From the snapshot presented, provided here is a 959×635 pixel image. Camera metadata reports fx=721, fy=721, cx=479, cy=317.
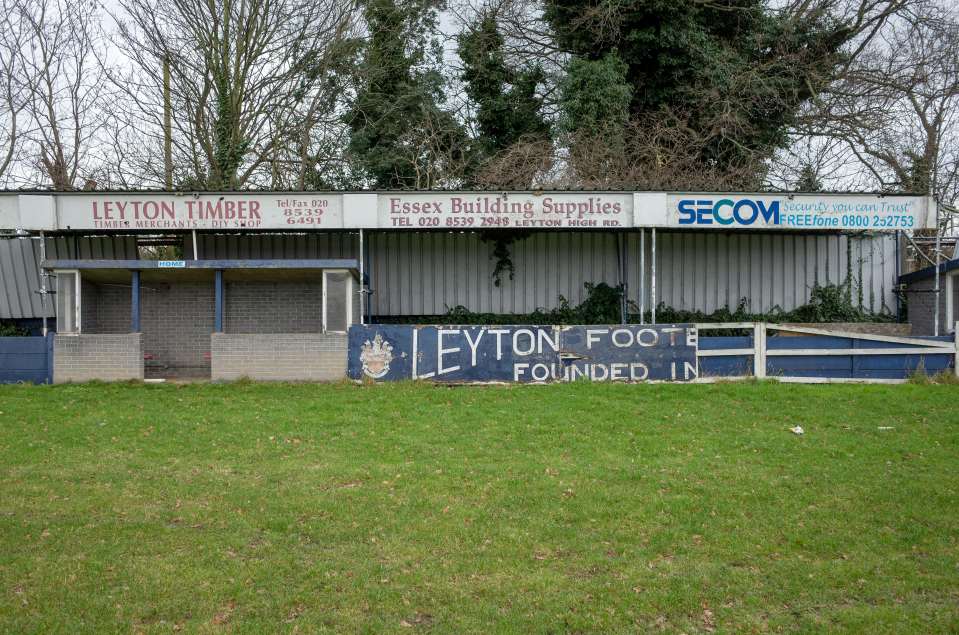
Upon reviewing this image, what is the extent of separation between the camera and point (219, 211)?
628 inches

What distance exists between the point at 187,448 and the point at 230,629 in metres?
4.85

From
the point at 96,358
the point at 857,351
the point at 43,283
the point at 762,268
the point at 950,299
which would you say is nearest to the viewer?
the point at 857,351

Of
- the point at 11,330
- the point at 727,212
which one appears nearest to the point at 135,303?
the point at 11,330

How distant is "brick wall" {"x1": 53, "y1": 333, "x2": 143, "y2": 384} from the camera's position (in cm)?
1408

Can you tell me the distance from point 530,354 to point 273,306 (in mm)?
6701

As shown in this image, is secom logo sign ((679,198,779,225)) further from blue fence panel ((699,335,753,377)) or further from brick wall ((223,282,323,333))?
brick wall ((223,282,323,333))

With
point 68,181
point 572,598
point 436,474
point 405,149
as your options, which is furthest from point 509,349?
point 68,181

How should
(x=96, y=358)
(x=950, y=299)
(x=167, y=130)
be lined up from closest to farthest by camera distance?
(x=96, y=358), (x=950, y=299), (x=167, y=130)

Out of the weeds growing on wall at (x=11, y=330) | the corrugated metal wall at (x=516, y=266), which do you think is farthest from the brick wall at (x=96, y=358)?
the corrugated metal wall at (x=516, y=266)

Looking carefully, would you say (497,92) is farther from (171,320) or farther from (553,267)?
(171,320)

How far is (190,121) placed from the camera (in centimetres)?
2497

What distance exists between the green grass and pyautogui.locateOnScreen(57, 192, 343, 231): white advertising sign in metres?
6.08

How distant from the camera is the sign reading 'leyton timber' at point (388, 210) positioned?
51.7ft

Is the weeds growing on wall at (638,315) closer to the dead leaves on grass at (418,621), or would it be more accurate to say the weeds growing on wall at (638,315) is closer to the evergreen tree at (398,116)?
the evergreen tree at (398,116)
